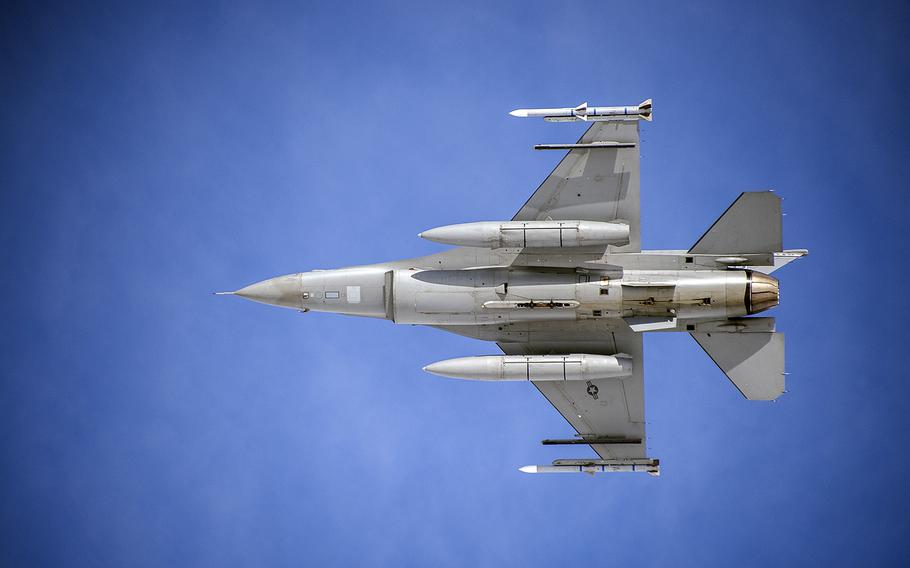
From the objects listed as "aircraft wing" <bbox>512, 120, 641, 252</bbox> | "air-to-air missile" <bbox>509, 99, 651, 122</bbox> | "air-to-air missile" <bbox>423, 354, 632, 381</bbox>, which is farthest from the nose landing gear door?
"air-to-air missile" <bbox>509, 99, 651, 122</bbox>

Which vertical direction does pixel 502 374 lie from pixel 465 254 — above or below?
below

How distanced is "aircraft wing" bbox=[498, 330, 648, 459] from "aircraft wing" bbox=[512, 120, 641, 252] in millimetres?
2464

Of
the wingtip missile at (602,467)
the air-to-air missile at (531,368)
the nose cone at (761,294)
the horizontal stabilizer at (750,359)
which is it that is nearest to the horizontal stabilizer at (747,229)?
the nose cone at (761,294)

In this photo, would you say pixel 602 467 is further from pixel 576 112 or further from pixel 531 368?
pixel 576 112

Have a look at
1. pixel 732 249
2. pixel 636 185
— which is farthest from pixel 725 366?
pixel 636 185

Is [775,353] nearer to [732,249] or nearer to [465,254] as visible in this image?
[732,249]

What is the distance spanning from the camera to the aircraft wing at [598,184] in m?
17.4

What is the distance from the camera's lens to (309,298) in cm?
1758

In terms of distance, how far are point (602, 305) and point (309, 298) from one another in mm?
4771

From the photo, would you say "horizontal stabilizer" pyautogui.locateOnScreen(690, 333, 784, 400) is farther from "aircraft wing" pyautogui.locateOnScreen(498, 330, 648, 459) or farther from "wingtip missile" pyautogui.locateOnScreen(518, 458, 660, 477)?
"wingtip missile" pyautogui.locateOnScreen(518, 458, 660, 477)

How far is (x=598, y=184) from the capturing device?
687 inches

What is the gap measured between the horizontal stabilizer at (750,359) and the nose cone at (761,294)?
0.74 meters

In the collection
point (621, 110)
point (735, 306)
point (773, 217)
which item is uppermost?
point (621, 110)

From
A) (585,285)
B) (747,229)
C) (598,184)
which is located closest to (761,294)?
(747,229)
